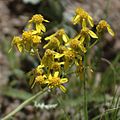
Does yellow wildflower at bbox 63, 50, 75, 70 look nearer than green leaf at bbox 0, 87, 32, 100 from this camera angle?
Yes

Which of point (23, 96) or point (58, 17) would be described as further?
point (58, 17)

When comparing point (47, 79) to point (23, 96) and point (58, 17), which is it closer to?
point (23, 96)

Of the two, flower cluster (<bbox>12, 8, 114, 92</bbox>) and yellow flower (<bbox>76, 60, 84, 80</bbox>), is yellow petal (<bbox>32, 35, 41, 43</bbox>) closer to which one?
flower cluster (<bbox>12, 8, 114, 92</bbox>)

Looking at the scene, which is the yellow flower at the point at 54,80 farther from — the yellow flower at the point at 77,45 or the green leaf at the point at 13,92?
the green leaf at the point at 13,92

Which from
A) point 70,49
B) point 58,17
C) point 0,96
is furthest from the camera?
point 58,17

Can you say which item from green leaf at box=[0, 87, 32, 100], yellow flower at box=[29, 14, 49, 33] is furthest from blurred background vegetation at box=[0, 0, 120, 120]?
yellow flower at box=[29, 14, 49, 33]

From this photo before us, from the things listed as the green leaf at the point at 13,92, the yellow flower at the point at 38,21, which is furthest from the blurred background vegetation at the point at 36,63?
the yellow flower at the point at 38,21

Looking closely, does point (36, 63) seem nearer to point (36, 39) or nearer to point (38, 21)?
point (38, 21)

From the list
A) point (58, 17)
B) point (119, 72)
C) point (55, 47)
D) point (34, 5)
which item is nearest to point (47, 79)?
point (55, 47)
